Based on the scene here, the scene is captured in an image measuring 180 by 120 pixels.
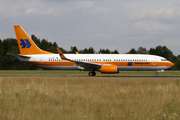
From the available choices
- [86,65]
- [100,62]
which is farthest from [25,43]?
[100,62]

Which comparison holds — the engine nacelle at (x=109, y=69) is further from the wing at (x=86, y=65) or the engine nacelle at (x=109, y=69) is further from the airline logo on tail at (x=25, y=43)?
the airline logo on tail at (x=25, y=43)

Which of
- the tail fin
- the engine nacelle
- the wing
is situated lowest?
the engine nacelle

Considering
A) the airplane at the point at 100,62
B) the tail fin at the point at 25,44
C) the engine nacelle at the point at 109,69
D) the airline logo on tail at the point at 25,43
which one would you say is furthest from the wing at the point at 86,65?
the airline logo on tail at the point at 25,43

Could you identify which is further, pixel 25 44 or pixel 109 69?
pixel 25 44

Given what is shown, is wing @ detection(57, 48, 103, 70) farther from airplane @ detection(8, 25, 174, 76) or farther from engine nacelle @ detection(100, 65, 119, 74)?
engine nacelle @ detection(100, 65, 119, 74)

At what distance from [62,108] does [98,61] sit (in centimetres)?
2730

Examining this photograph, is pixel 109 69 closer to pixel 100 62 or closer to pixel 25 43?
pixel 100 62

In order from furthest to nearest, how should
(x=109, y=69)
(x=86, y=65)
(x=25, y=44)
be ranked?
1. (x=25, y=44)
2. (x=86, y=65)
3. (x=109, y=69)

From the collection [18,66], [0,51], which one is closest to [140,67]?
[18,66]

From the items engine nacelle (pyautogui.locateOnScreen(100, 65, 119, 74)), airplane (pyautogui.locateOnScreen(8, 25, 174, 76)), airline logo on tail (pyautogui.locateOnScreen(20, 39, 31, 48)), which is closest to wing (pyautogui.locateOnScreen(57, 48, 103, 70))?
airplane (pyautogui.locateOnScreen(8, 25, 174, 76))

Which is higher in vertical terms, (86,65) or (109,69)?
(86,65)

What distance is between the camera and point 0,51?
294 feet

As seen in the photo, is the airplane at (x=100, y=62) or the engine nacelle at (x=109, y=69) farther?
the airplane at (x=100, y=62)

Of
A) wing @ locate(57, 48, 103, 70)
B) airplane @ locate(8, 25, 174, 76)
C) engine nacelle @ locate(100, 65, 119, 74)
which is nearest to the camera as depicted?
engine nacelle @ locate(100, 65, 119, 74)
